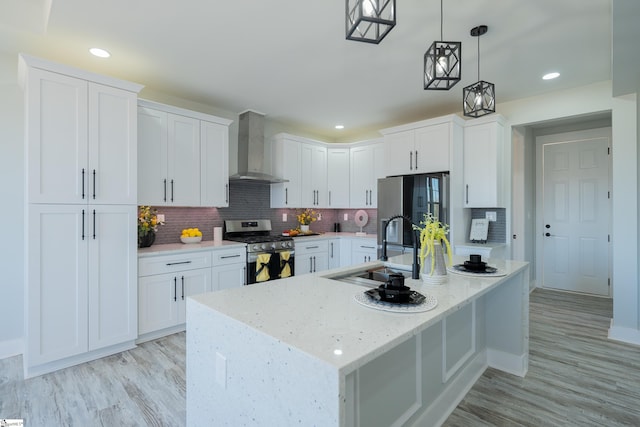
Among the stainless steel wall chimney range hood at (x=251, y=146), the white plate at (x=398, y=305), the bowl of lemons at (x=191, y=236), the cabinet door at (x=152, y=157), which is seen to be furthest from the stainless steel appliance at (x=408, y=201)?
the cabinet door at (x=152, y=157)

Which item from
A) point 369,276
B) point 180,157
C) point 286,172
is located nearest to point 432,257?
point 369,276

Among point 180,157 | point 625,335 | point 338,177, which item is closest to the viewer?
point 625,335

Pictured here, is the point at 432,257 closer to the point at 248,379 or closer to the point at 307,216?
the point at 248,379

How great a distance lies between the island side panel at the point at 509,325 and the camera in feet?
7.84

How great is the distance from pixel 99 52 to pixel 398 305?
3.28 m

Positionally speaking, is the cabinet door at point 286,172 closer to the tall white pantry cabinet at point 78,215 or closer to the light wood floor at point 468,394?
the tall white pantry cabinet at point 78,215

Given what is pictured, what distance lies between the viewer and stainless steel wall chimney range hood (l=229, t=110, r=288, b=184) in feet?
13.8

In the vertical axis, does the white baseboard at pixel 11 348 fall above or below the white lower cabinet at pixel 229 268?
below

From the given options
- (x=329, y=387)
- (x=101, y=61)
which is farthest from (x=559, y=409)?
(x=101, y=61)

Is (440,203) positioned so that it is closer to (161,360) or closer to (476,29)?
(476,29)

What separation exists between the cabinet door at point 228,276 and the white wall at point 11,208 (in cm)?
173

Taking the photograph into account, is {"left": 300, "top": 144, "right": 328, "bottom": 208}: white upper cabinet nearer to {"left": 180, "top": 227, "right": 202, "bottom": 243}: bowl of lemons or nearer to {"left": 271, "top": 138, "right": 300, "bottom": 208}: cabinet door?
{"left": 271, "top": 138, "right": 300, "bottom": 208}: cabinet door

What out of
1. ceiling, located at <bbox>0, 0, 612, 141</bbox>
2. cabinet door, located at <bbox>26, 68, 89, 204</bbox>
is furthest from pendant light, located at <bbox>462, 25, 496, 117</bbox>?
cabinet door, located at <bbox>26, 68, 89, 204</bbox>

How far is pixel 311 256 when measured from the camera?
14.8ft
